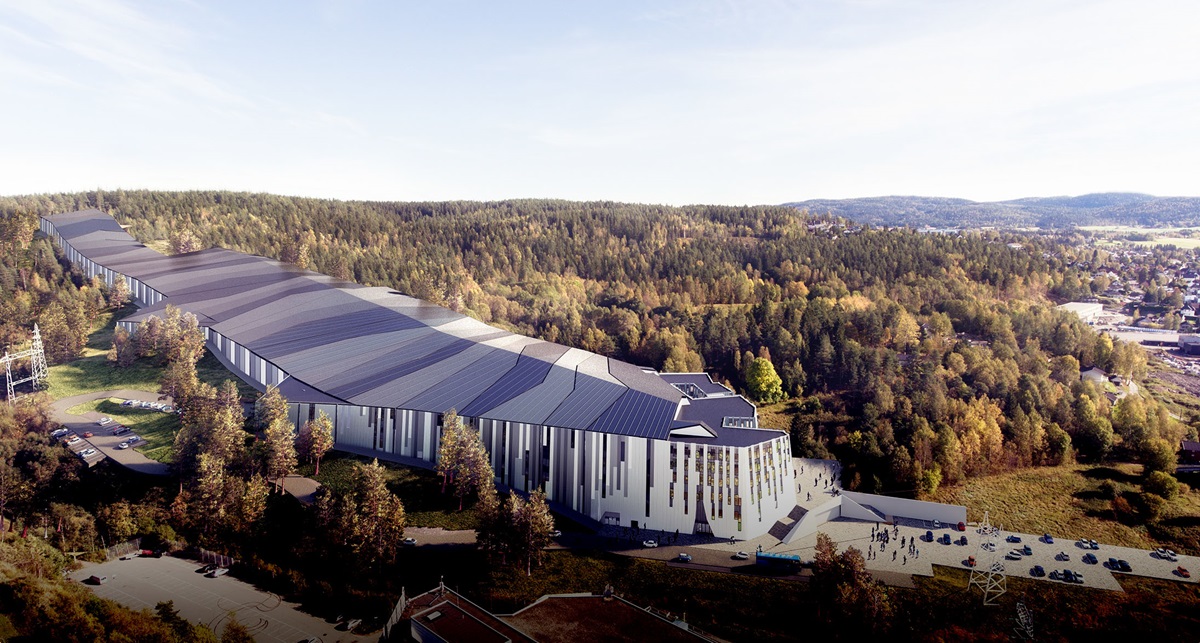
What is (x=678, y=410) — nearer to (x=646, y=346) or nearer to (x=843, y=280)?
(x=646, y=346)

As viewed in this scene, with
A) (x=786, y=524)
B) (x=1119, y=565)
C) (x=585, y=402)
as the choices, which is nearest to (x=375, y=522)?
(x=585, y=402)

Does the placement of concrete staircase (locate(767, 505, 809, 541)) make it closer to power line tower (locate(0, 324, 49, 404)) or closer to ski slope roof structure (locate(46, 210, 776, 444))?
ski slope roof structure (locate(46, 210, 776, 444))

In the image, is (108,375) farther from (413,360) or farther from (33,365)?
(413,360)

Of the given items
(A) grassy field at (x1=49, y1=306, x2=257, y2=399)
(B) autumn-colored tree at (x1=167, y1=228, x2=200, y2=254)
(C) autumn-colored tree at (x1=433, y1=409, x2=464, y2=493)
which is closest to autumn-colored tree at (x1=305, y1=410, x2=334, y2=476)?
(C) autumn-colored tree at (x1=433, y1=409, x2=464, y2=493)

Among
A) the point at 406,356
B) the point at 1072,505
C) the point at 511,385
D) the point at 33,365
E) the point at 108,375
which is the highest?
the point at 406,356

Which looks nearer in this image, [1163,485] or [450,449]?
[450,449]

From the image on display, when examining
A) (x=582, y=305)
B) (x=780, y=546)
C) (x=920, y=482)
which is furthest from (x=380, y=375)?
(x=582, y=305)
